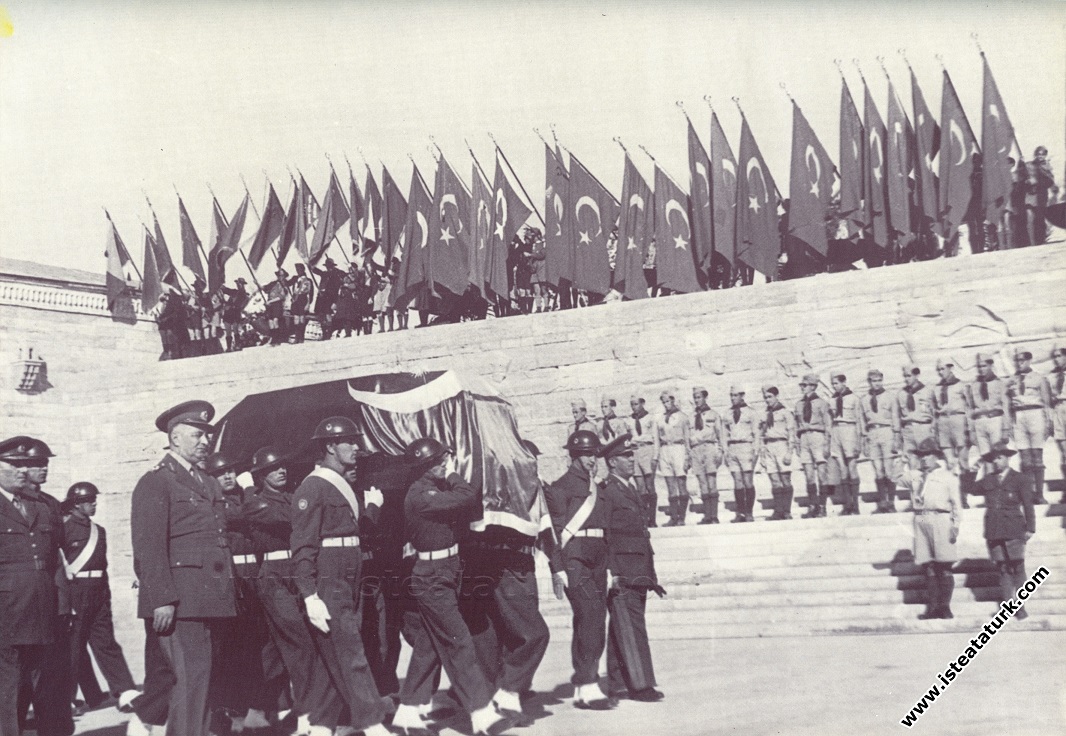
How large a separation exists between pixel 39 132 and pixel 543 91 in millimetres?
3064

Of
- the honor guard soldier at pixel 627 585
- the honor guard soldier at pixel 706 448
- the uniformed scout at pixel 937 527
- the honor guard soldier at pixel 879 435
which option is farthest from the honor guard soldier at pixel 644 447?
the honor guard soldier at pixel 627 585

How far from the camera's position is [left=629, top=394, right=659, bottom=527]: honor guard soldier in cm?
946

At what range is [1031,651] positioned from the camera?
6121 mm

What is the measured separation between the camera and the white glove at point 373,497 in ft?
22.5

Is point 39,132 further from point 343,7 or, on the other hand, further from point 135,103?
point 343,7

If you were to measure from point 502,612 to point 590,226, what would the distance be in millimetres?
3983

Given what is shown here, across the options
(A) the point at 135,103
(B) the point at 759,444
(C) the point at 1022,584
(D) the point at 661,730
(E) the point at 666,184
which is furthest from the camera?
(B) the point at 759,444

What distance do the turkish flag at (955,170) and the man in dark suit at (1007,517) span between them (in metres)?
1.93

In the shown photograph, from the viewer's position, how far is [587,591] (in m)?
6.51

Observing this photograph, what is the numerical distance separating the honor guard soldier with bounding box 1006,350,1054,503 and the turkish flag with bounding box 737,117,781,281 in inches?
82.6

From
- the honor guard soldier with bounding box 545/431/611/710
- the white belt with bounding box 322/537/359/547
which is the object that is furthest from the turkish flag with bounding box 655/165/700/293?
the white belt with bounding box 322/537/359/547

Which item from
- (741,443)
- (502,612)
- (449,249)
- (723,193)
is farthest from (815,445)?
(502,612)

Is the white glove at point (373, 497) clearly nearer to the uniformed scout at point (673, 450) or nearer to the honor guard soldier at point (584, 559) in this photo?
the honor guard soldier at point (584, 559)

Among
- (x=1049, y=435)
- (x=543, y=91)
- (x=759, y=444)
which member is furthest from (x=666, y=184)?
(x=1049, y=435)
